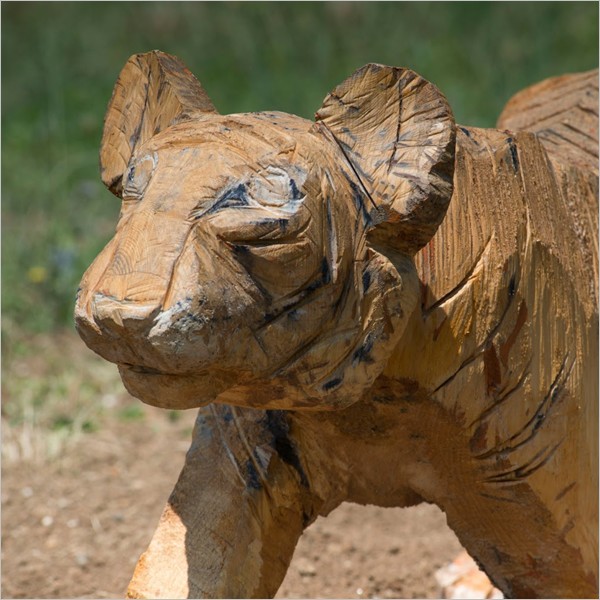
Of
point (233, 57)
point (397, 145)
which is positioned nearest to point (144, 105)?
point (397, 145)

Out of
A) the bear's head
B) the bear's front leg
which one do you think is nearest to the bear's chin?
the bear's head

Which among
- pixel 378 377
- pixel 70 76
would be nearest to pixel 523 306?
pixel 378 377

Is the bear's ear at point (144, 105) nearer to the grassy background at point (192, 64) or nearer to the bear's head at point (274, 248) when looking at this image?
the bear's head at point (274, 248)

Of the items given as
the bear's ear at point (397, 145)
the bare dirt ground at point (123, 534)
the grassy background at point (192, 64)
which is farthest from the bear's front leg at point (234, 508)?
the grassy background at point (192, 64)

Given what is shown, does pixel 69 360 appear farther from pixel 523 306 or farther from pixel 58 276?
pixel 523 306

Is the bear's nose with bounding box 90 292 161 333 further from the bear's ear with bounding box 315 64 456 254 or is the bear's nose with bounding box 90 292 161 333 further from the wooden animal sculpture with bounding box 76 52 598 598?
the bear's ear with bounding box 315 64 456 254

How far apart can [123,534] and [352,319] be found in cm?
185

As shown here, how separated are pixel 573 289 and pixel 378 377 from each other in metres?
0.39

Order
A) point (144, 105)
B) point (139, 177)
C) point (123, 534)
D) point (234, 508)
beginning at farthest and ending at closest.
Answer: point (123, 534) < point (234, 508) < point (144, 105) < point (139, 177)

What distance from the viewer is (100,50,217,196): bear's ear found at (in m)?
1.64

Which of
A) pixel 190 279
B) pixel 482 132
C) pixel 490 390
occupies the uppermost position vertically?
pixel 482 132

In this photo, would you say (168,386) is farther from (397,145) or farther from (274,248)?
(397,145)

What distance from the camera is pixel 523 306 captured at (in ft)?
5.73

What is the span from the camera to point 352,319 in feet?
4.91
